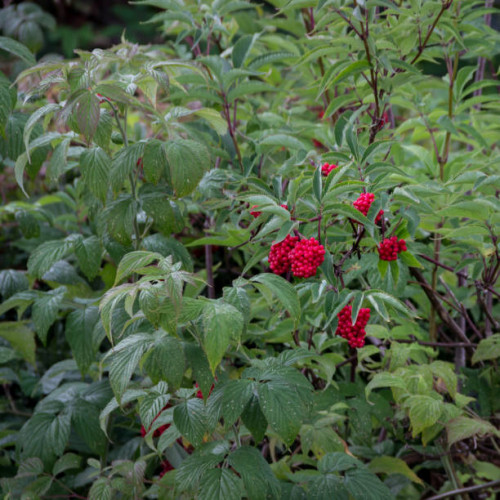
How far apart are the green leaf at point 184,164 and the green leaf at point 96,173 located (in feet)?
0.59

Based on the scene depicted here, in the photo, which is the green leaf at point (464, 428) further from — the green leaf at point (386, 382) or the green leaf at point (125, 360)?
the green leaf at point (125, 360)

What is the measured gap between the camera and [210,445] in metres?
1.32

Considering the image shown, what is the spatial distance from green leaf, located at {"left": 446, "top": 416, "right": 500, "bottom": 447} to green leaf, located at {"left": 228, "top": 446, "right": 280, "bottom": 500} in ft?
1.66

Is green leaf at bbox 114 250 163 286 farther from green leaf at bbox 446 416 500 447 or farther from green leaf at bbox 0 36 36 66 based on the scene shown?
green leaf at bbox 446 416 500 447

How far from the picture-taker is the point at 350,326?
1.28 m

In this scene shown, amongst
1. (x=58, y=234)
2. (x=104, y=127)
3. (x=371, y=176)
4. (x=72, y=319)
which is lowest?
(x=58, y=234)

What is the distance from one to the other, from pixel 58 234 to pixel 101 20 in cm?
443

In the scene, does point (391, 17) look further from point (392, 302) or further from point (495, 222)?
point (392, 302)

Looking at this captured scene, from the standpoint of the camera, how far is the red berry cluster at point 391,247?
1.28m

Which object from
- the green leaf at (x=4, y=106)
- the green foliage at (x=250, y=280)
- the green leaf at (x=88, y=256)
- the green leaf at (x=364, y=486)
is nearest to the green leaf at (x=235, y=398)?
the green foliage at (x=250, y=280)

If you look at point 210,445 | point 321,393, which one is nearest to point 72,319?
point 210,445

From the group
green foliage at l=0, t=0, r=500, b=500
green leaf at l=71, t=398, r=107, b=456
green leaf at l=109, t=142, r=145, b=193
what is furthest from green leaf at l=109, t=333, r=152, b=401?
green leaf at l=71, t=398, r=107, b=456

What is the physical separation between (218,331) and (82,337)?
638mm

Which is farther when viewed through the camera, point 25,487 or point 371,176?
point 25,487
